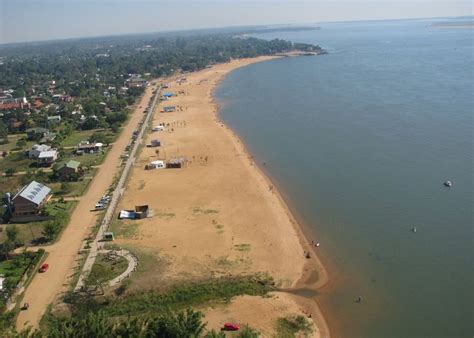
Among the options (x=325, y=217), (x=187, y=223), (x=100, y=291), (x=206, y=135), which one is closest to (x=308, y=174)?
(x=325, y=217)

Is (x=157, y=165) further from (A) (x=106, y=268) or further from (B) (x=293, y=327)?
(B) (x=293, y=327)

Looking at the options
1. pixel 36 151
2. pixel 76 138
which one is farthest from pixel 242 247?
pixel 76 138

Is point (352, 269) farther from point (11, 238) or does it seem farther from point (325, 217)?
point (11, 238)

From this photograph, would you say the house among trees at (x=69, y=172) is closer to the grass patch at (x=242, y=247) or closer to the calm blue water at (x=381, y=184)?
the calm blue water at (x=381, y=184)

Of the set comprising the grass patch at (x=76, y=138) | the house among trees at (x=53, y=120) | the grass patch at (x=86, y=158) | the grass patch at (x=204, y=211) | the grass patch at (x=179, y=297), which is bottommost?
the grass patch at (x=179, y=297)

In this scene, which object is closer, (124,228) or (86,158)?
(124,228)

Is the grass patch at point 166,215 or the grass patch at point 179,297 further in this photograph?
the grass patch at point 166,215

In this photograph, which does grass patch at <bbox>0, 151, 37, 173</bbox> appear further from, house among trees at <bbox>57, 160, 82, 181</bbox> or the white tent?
the white tent

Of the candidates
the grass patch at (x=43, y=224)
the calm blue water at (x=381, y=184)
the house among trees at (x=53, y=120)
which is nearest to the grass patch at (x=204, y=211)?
the calm blue water at (x=381, y=184)
